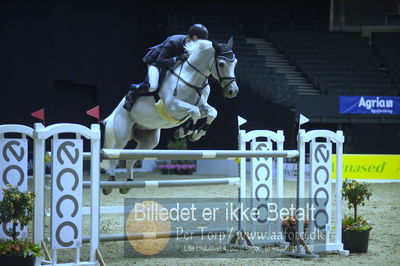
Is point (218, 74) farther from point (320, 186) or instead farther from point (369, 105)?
point (369, 105)

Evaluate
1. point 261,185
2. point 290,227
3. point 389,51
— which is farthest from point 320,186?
point 389,51

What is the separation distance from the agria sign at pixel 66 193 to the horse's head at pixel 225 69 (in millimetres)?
1502

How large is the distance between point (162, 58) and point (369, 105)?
11073 millimetres

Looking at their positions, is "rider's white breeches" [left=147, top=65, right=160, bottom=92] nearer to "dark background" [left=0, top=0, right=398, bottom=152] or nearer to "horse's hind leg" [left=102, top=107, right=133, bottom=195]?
"horse's hind leg" [left=102, top=107, right=133, bottom=195]

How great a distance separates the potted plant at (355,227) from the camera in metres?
5.34

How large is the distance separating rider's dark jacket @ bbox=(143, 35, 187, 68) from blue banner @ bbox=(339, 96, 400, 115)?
10603 mm

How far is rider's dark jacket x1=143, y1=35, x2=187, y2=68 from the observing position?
223 inches

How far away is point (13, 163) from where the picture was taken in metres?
4.71

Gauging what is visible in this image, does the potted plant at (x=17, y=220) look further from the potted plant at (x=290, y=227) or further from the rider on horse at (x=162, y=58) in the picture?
the potted plant at (x=290, y=227)

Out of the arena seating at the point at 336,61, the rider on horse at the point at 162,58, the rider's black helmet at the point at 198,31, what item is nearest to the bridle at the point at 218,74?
the rider on horse at the point at 162,58

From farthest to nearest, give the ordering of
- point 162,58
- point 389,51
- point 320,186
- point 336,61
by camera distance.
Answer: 1. point 389,51
2. point 336,61
3. point 162,58
4. point 320,186

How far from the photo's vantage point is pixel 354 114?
15781 millimetres

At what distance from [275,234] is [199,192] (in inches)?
205

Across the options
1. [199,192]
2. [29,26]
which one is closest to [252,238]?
[199,192]
